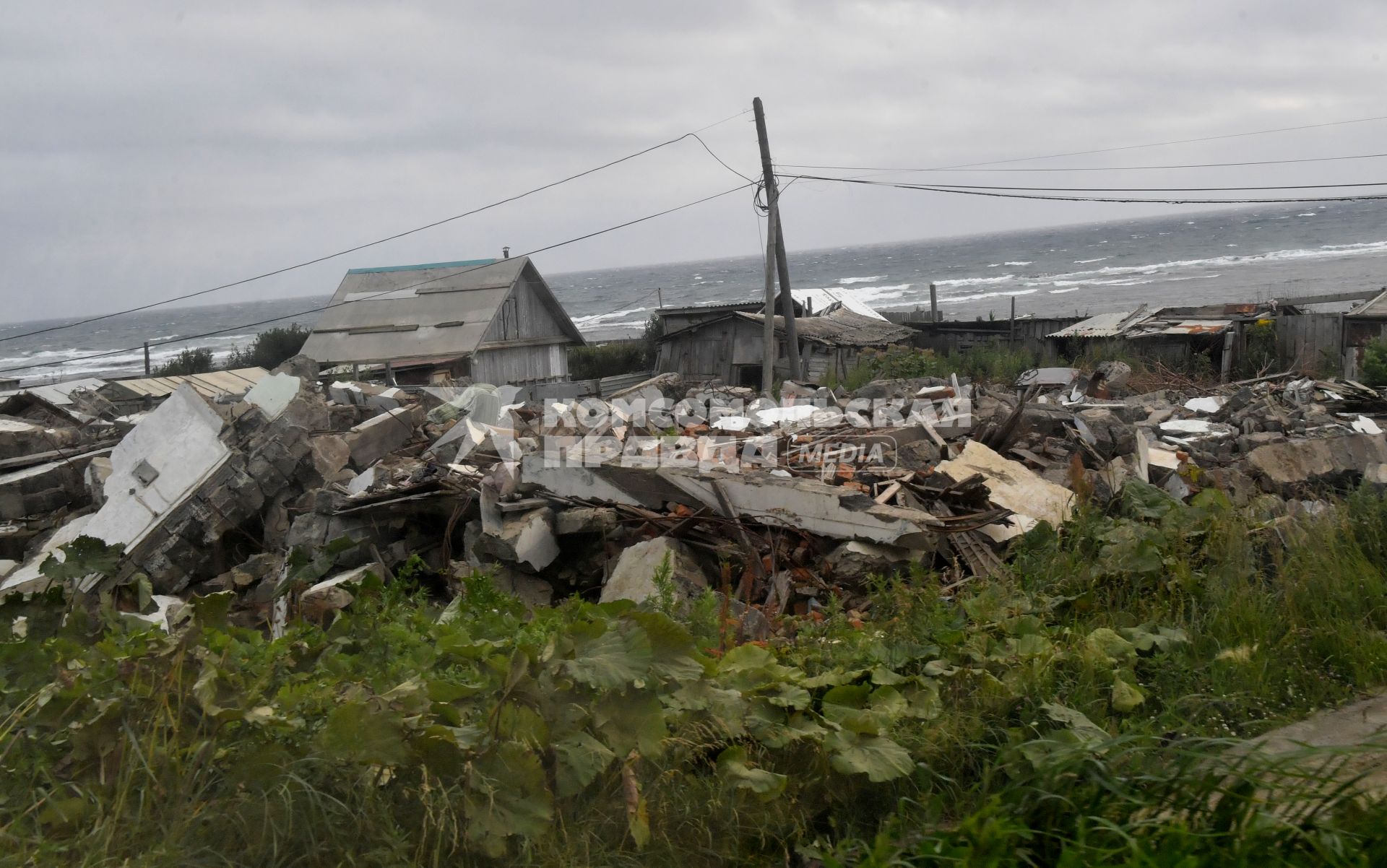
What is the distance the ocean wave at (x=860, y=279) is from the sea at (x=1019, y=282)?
24 centimetres

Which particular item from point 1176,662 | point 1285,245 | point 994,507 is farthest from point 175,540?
point 1285,245

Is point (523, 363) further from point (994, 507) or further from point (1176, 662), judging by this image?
point (1176, 662)

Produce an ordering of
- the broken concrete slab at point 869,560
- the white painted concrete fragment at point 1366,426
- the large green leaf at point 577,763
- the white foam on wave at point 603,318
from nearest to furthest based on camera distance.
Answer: the large green leaf at point 577,763
the broken concrete slab at point 869,560
the white painted concrete fragment at point 1366,426
the white foam on wave at point 603,318

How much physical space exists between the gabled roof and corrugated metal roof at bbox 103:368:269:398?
5.57 meters

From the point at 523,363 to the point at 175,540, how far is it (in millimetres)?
18192

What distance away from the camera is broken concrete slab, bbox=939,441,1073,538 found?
643 cm

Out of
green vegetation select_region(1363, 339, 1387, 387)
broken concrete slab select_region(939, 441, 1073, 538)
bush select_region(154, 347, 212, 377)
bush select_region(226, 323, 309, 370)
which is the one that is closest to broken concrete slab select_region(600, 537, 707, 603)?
broken concrete slab select_region(939, 441, 1073, 538)

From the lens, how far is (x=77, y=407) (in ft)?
44.0

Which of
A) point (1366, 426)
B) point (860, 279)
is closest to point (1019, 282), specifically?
point (860, 279)

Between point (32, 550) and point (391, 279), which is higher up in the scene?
point (391, 279)

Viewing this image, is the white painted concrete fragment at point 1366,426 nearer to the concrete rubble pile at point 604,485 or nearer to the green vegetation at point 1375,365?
the concrete rubble pile at point 604,485

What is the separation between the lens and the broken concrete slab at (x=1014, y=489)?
643cm

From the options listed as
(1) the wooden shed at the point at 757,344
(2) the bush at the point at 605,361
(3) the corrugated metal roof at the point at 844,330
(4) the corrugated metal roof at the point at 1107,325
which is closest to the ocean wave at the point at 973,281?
(2) the bush at the point at 605,361

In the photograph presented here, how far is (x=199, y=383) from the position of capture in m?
15.9
